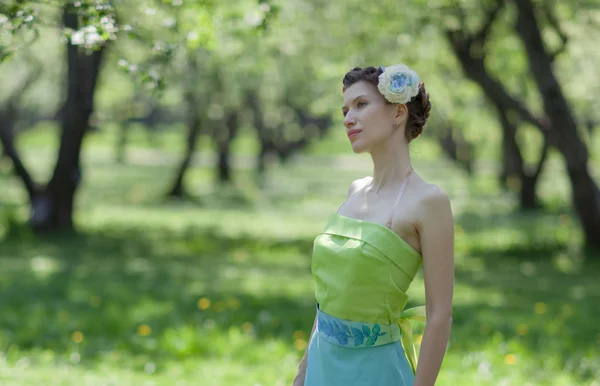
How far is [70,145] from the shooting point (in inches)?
669

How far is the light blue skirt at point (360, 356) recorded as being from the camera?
292cm

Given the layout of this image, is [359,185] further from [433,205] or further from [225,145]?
[225,145]

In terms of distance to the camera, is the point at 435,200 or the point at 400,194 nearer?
the point at 435,200

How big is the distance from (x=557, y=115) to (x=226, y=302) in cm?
722

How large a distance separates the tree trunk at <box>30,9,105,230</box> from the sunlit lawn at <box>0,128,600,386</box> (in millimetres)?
648

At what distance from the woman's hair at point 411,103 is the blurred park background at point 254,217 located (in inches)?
12.3

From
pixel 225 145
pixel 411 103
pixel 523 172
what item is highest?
pixel 411 103

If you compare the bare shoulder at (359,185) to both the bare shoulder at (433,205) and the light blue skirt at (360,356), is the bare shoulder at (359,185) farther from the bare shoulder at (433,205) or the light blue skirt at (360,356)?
the light blue skirt at (360,356)

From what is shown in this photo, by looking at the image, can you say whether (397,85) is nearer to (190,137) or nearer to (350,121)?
(350,121)

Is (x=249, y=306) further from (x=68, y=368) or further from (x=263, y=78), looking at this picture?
(x=263, y=78)

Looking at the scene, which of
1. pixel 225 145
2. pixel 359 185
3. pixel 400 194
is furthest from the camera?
pixel 225 145

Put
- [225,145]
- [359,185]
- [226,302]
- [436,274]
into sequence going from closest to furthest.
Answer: [436,274] → [359,185] → [226,302] → [225,145]

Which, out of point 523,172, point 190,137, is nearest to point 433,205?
point 523,172

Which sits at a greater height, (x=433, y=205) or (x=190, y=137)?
(x=433, y=205)
